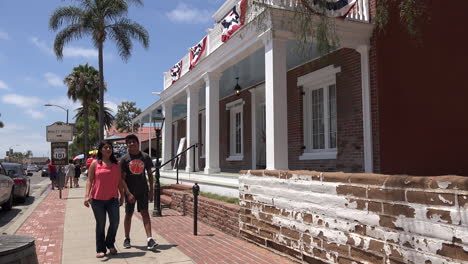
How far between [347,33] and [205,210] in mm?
4749

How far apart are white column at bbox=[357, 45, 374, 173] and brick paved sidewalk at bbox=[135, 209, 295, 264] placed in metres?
3.36

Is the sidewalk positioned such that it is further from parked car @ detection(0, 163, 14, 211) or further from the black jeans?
parked car @ detection(0, 163, 14, 211)

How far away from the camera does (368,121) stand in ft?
27.3

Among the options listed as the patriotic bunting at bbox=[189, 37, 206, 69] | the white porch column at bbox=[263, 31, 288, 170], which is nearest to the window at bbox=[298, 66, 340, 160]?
the white porch column at bbox=[263, 31, 288, 170]

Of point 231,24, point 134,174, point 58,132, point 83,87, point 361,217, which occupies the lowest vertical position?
point 361,217

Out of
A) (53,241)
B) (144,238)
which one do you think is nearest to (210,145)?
(144,238)

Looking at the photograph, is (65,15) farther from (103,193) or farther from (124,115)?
(124,115)

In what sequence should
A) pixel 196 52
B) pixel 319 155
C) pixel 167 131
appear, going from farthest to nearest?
pixel 167 131, pixel 196 52, pixel 319 155

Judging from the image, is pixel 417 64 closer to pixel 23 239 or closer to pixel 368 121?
pixel 368 121

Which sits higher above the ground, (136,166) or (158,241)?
(136,166)

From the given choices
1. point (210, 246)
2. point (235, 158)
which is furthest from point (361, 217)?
point (235, 158)

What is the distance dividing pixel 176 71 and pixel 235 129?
3199 millimetres

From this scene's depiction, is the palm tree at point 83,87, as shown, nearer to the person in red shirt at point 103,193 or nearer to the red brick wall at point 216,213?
the red brick wall at point 216,213

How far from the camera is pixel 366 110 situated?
837cm
